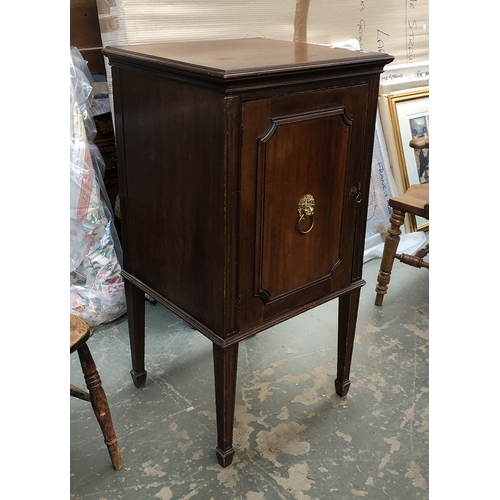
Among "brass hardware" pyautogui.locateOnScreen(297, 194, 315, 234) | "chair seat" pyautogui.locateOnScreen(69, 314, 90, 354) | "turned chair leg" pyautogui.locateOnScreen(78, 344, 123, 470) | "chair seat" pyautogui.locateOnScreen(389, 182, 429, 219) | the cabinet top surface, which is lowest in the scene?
"turned chair leg" pyautogui.locateOnScreen(78, 344, 123, 470)

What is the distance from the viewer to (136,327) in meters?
2.03

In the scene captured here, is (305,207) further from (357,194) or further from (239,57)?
(239,57)

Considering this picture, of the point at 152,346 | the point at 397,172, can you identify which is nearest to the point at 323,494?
the point at 152,346

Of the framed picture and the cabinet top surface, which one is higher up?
the cabinet top surface

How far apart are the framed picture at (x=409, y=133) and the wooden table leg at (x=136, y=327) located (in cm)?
186

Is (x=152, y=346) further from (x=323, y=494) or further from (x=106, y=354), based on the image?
(x=323, y=494)

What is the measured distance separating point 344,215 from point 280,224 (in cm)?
27

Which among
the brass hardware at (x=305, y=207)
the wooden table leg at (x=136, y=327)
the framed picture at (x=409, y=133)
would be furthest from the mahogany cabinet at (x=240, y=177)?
the framed picture at (x=409, y=133)

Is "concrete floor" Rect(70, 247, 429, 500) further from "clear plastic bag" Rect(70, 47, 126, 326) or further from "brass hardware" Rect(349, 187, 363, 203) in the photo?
"brass hardware" Rect(349, 187, 363, 203)

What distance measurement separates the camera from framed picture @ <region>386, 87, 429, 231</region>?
3219mm

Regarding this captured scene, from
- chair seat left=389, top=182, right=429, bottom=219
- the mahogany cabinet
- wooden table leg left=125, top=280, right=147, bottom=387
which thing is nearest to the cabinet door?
the mahogany cabinet

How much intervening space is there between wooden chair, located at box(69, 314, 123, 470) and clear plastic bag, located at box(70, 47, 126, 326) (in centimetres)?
75

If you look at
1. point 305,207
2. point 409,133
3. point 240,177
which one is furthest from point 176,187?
point 409,133

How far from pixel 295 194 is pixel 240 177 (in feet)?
0.69
